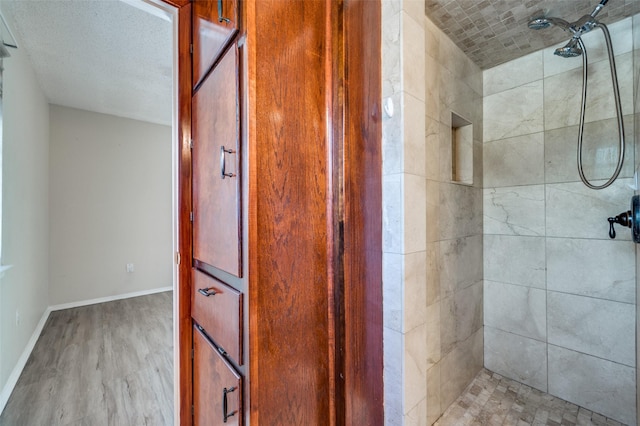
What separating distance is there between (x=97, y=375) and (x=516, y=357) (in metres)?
2.98

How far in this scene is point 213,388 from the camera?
1.07m

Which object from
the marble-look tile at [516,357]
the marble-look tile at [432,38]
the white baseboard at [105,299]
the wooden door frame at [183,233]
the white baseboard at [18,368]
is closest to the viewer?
the wooden door frame at [183,233]

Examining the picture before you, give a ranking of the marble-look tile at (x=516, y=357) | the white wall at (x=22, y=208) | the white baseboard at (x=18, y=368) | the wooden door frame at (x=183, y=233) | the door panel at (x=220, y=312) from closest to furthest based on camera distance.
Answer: the door panel at (x=220, y=312), the wooden door frame at (x=183, y=233), the marble-look tile at (x=516, y=357), the white baseboard at (x=18, y=368), the white wall at (x=22, y=208)

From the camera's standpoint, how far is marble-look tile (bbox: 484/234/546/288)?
5.63ft

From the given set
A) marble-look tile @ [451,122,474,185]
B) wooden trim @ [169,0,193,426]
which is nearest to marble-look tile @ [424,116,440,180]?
marble-look tile @ [451,122,474,185]

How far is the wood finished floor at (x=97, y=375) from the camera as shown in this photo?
1702mm

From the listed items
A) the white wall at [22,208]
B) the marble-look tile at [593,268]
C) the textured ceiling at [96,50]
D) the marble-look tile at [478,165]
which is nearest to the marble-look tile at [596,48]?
the marble-look tile at [478,165]

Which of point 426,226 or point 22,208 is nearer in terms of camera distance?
point 426,226

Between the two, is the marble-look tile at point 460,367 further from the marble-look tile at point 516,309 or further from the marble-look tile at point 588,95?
the marble-look tile at point 588,95

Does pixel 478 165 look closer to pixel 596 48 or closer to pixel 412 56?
pixel 596 48

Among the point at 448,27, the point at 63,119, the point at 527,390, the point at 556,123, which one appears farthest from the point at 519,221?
the point at 63,119

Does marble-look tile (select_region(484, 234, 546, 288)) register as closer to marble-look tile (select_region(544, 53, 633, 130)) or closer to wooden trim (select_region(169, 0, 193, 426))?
marble-look tile (select_region(544, 53, 633, 130))

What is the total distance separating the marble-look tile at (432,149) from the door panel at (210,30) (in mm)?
947

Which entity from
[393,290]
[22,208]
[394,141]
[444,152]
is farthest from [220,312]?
[22,208]
